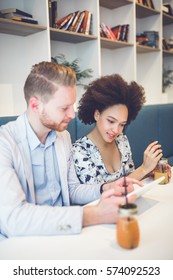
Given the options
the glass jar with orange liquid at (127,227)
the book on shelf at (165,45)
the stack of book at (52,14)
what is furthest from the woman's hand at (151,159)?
the book on shelf at (165,45)

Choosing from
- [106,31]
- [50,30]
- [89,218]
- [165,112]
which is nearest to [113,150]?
[89,218]

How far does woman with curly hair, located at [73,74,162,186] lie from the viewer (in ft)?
4.94

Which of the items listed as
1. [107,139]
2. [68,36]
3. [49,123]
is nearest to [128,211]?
[49,123]

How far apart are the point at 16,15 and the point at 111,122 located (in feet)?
3.99

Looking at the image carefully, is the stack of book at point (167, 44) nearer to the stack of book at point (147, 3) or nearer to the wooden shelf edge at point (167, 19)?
the wooden shelf edge at point (167, 19)

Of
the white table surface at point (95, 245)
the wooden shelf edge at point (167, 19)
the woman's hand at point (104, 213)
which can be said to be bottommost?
the white table surface at point (95, 245)

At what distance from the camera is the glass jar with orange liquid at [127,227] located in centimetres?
71

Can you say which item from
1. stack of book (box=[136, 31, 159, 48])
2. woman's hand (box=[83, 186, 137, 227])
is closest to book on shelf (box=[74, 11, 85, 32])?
stack of book (box=[136, 31, 159, 48])

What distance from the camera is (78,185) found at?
137 cm

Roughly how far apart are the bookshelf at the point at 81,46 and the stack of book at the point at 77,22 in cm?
6

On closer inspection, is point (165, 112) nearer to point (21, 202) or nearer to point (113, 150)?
point (113, 150)

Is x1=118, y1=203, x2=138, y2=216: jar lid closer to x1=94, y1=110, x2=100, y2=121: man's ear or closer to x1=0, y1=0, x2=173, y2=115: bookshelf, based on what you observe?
→ x1=94, y1=110, x2=100, y2=121: man's ear

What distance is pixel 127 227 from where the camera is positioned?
730mm
